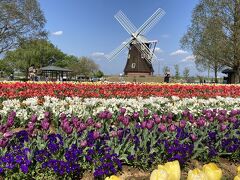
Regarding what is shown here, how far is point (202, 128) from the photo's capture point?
5.88 metres

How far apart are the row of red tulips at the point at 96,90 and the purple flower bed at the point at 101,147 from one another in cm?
752

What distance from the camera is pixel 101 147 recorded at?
477cm

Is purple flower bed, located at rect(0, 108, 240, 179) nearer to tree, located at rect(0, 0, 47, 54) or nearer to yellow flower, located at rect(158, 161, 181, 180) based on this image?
yellow flower, located at rect(158, 161, 181, 180)

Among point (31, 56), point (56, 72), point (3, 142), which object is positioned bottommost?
point (3, 142)

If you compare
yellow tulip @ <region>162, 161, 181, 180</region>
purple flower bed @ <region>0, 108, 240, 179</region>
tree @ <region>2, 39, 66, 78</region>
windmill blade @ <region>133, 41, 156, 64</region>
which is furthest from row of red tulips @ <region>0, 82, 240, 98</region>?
tree @ <region>2, 39, 66, 78</region>

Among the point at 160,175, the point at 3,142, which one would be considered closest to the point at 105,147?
the point at 3,142

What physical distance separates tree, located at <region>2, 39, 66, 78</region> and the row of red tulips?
47364 mm

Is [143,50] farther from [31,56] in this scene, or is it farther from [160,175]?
[160,175]

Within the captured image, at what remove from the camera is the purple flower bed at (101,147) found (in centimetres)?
414

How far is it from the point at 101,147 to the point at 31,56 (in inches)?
2545

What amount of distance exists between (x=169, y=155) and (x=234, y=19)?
3193cm

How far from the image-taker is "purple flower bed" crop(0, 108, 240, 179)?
4.14m

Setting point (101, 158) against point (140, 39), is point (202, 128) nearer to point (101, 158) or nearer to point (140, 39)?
point (101, 158)

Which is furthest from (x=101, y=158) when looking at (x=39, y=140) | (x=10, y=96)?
(x=10, y=96)
